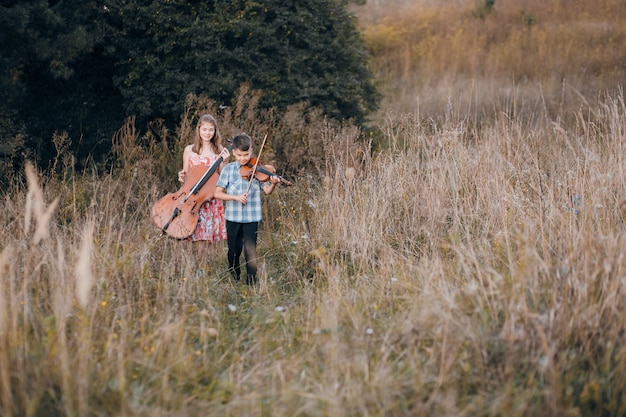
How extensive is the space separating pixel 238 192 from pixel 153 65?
434cm

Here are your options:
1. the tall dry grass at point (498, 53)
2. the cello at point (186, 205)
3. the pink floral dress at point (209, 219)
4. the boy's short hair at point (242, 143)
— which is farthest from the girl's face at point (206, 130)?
the tall dry grass at point (498, 53)

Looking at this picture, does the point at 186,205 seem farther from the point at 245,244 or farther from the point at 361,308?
the point at 361,308

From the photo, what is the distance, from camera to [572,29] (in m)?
14.3

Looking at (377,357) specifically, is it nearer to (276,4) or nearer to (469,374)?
(469,374)

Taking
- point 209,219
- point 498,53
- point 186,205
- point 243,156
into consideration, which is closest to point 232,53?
point 209,219

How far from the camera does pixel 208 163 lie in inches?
238

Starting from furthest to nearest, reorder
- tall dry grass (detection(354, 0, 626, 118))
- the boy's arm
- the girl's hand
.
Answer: tall dry grass (detection(354, 0, 626, 118)), the girl's hand, the boy's arm

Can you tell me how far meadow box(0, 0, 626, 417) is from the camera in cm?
331

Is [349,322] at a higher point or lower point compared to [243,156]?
lower

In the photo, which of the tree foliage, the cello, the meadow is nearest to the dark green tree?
the tree foliage

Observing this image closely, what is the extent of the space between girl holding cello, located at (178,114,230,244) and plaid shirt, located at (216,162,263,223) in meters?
0.45

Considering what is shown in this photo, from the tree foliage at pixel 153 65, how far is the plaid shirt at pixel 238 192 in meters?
3.74

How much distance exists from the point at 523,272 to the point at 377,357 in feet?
3.40

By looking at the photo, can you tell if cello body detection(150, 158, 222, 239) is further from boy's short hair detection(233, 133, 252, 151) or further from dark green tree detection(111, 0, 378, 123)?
dark green tree detection(111, 0, 378, 123)
